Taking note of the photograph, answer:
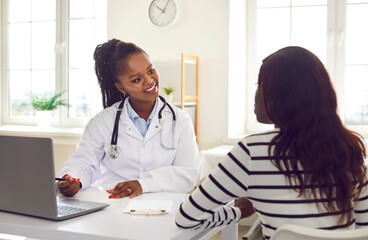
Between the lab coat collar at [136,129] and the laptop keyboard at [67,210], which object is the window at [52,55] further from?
the laptop keyboard at [67,210]

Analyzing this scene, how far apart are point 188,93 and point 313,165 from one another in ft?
8.99

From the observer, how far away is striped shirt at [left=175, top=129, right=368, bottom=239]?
3.82 feet

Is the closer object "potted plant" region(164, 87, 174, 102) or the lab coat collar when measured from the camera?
the lab coat collar

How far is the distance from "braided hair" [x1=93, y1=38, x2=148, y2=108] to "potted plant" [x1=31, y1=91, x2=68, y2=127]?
7.93ft

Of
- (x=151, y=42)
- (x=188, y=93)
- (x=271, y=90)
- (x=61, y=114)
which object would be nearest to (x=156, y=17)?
(x=151, y=42)

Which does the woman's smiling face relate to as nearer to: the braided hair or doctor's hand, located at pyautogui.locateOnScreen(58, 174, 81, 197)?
the braided hair

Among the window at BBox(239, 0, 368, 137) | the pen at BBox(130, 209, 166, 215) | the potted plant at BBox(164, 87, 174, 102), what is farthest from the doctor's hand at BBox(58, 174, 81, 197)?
the window at BBox(239, 0, 368, 137)

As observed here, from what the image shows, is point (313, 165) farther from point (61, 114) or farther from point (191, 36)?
point (61, 114)

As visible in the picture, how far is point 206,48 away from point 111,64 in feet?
5.74

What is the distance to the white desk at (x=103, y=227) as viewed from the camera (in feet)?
4.03

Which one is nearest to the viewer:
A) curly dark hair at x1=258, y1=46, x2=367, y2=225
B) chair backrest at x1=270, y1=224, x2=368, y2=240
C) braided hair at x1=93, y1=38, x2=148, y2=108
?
chair backrest at x1=270, y1=224, x2=368, y2=240

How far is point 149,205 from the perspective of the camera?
5.01 feet

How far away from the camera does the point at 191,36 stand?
3828 millimetres

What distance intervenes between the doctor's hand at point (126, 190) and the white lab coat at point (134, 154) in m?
0.17
